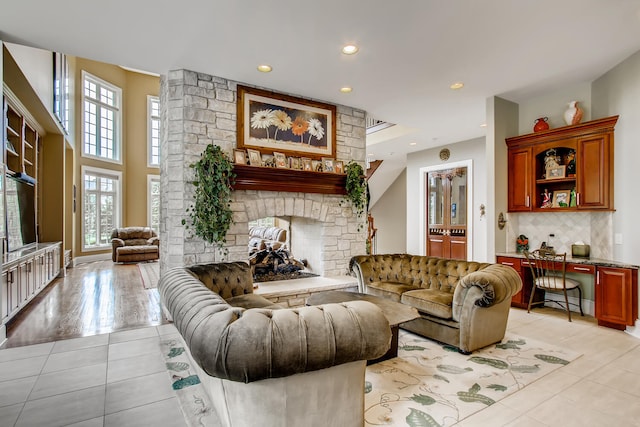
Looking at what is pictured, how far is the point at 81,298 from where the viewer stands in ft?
16.3

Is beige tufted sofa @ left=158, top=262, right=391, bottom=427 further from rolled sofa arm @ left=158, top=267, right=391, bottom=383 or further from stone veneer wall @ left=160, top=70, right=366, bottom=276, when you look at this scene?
stone veneer wall @ left=160, top=70, right=366, bottom=276

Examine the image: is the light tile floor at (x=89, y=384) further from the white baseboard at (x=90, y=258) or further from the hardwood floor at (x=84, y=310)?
the white baseboard at (x=90, y=258)

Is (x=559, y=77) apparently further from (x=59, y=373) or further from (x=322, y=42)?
(x=59, y=373)

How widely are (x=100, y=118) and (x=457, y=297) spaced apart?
1034 centimetres

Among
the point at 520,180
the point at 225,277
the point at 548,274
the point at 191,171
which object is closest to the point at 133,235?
the point at 191,171

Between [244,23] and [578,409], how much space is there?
155 inches

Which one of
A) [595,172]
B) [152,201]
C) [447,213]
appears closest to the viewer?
[595,172]

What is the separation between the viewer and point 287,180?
4.58 meters

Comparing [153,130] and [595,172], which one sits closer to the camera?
[595,172]

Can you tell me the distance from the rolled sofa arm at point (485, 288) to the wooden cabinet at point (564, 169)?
1942 mm

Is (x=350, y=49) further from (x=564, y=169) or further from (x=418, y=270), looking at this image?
(x=564, y=169)

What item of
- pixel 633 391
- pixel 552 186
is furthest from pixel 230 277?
pixel 552 186

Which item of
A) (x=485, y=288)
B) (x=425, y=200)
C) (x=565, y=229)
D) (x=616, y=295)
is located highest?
(x=425, y=200)

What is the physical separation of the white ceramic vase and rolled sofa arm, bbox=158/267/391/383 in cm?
427
